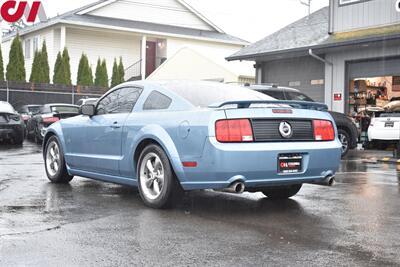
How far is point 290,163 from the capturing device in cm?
637

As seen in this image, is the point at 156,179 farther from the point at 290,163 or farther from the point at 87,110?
the point at 87,110

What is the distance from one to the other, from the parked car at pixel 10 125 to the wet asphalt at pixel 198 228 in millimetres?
8991

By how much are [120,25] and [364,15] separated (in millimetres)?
17929

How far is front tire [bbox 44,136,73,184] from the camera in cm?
860

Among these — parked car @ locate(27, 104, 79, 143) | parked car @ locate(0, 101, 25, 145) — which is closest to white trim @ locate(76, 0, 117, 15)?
parked car @ locate(27, 104, 79, 143)

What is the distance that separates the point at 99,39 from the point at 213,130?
29.5 metres

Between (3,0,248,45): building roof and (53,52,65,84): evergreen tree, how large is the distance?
6.97 ft

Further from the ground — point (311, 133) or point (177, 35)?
point (177, 35)

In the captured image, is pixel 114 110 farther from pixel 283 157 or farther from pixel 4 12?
pixel 4 12

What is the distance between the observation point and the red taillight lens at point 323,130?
674 centimetres

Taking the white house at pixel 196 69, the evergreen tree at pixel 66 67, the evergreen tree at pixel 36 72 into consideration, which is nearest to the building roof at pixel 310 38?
the white house at pixel 196 69

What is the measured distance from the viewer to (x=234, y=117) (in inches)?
242

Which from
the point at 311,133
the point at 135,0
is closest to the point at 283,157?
the point at 311,133

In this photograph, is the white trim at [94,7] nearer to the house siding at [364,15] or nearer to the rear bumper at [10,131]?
the rear bumper at [10,131]
